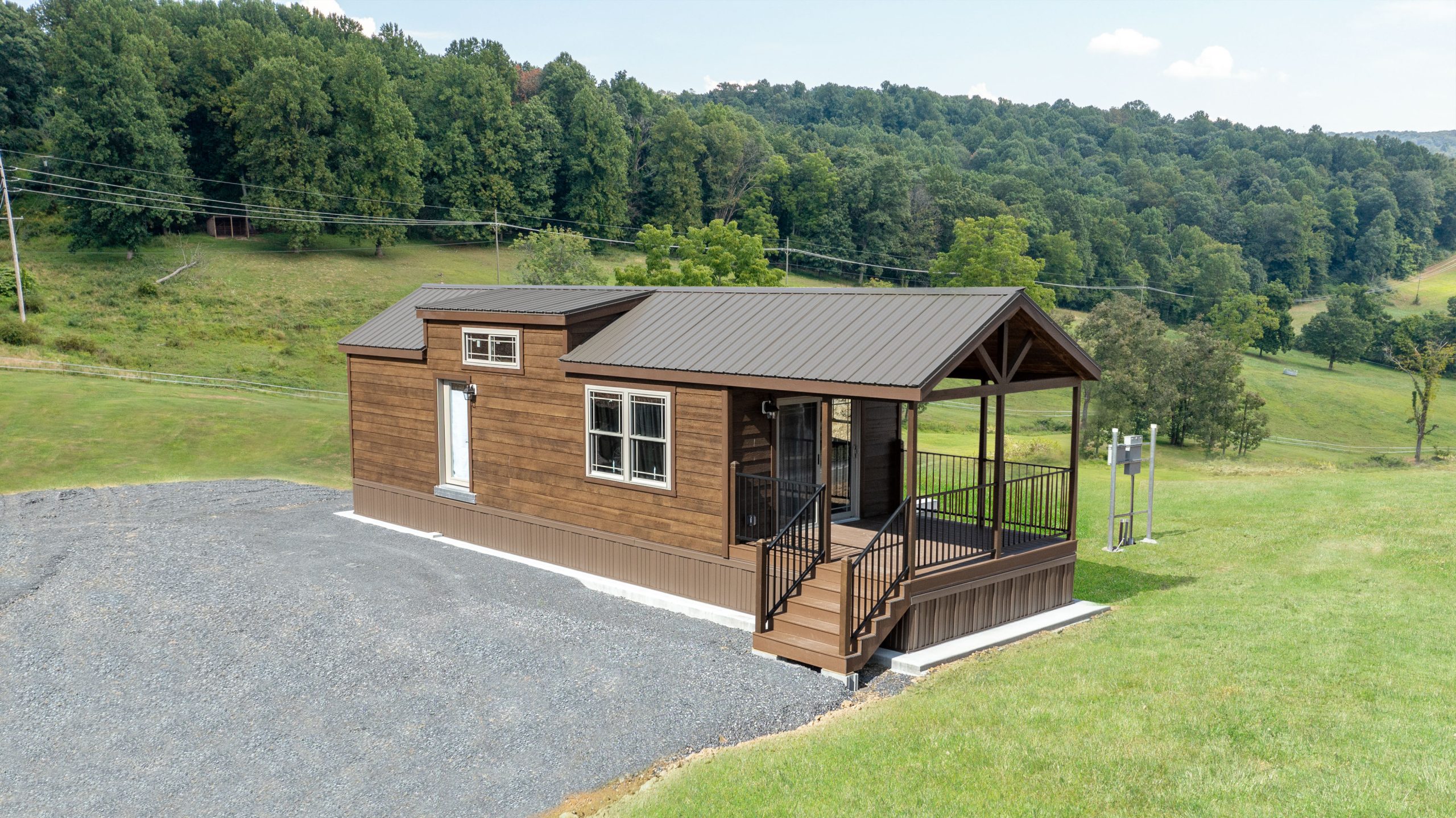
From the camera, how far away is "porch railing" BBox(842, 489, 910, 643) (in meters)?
9.77

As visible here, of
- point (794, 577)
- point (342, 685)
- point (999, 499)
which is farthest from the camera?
point (999, 499)

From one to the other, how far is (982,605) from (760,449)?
122 inches

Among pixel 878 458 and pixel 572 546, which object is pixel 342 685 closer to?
pixel 572 546

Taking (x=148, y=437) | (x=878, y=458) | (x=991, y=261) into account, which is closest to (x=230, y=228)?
(x=148, y=437)

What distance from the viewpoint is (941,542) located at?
464 inches

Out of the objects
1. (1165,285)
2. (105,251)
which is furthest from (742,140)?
(105,251)

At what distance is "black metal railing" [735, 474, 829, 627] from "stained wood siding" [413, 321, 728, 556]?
0.37 meters

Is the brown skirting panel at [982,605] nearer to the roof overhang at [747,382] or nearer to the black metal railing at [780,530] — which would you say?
the black metal railing at [780,530]

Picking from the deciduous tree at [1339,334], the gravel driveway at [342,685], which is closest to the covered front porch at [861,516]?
the gravel driveway at [342,685]

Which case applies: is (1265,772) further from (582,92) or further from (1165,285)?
(1165,285)

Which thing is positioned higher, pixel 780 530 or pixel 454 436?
pixel 454 436

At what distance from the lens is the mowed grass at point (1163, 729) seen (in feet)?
21.8

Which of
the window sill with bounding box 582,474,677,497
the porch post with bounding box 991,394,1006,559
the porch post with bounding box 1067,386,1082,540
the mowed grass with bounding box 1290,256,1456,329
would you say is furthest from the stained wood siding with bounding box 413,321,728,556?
the mowed grass with bounding box 1290,256,1456,329

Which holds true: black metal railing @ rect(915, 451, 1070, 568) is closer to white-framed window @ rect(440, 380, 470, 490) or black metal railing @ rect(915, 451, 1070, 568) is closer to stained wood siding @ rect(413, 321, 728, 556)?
stained wood siding @ rect(413, 321, 728, 556)
